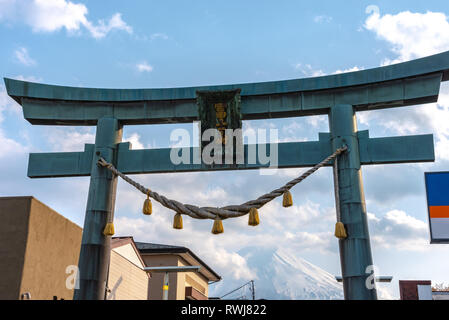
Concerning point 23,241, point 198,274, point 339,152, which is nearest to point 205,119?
point 339,152

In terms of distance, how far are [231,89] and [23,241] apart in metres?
5.51

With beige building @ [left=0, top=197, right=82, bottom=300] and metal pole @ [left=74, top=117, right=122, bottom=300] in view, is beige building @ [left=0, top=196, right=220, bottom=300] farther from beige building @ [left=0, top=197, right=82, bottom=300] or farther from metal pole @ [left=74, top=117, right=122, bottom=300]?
metal pole @ [left=74, top=117, right=122, bottom=300]

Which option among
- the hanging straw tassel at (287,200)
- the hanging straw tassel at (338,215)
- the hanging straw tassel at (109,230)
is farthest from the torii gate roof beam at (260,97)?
the hanging straw tassel at (109,230)

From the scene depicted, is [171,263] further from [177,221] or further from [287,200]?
[287,200]

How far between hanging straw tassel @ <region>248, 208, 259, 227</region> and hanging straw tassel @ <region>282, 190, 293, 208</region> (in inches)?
25.4

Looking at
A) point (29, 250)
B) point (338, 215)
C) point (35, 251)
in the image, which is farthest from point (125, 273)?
point (338, 215)

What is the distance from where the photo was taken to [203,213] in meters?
8.92

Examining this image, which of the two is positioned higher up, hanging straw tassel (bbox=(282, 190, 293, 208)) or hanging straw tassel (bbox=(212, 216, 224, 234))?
hanging straw tassel (bbox=(282, 190, 293, 208))

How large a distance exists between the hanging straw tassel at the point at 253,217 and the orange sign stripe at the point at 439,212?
3782mm

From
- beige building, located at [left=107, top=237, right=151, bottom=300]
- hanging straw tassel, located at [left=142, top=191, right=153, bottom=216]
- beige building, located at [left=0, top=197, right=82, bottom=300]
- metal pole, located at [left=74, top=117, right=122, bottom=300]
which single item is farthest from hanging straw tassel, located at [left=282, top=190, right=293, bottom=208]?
beige building, located at [left=107, top=237, right=151, bottom=300]

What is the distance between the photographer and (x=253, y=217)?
876 cm

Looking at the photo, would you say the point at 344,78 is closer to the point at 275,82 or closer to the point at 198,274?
the point at 275,82

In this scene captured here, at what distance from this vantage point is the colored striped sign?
366 inches

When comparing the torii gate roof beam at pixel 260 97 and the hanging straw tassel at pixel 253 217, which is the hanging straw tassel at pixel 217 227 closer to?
the hanging straw tassel at pixel 253 217
